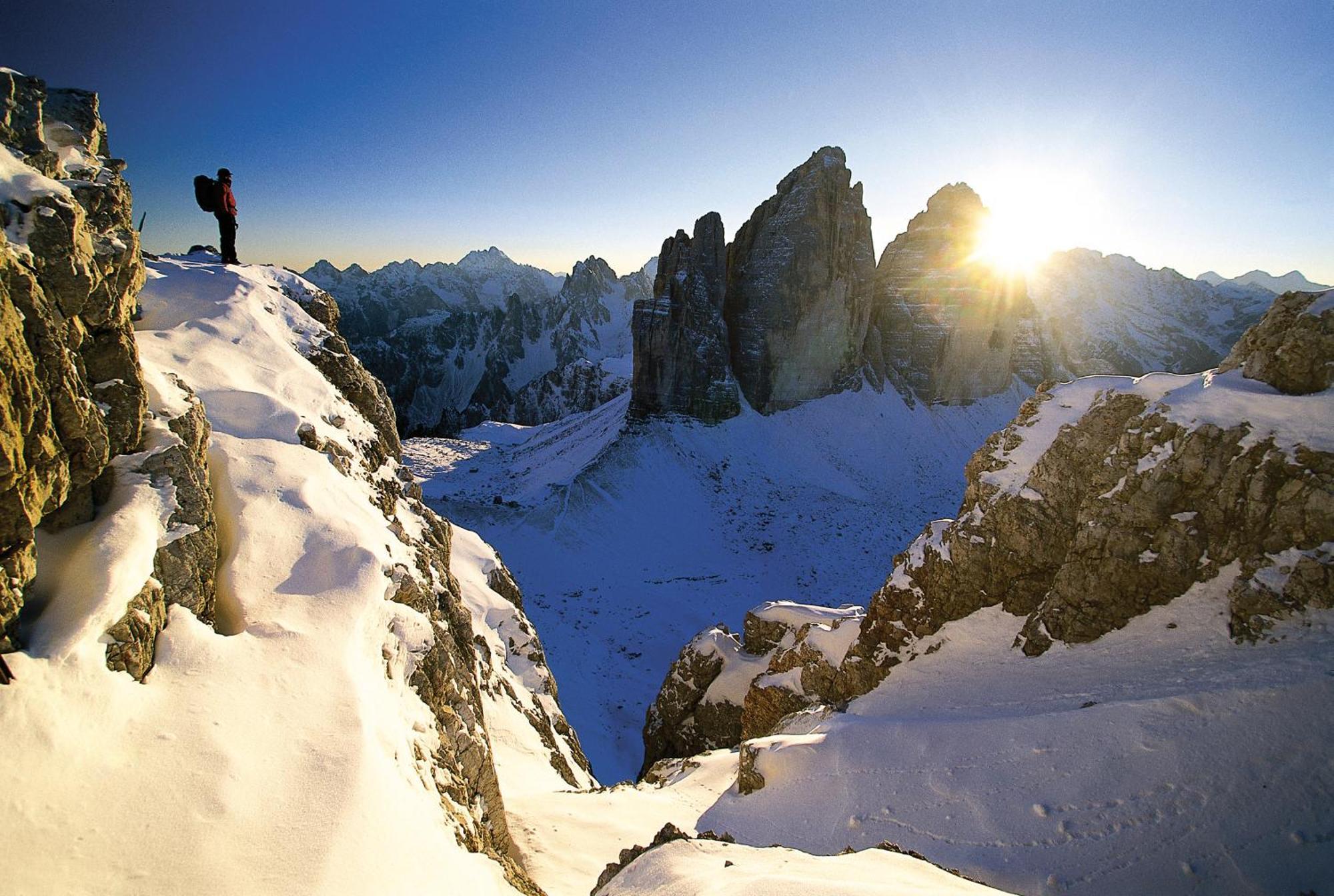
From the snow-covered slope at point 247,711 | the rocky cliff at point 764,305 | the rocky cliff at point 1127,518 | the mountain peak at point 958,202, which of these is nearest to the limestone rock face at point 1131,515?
the rocky cliff at point 1127,518

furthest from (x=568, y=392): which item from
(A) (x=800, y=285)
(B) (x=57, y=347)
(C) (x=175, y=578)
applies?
(B) (x=57, y=347)

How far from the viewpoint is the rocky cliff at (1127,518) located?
8.11 metres

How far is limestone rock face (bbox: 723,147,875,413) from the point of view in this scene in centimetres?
3875

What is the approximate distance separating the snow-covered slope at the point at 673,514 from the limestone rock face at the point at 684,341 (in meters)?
1.77

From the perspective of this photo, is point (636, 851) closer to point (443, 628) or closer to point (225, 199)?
point (443, 628)

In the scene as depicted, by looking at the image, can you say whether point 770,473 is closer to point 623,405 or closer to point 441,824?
point 623,405

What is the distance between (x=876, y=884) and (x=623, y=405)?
129ft

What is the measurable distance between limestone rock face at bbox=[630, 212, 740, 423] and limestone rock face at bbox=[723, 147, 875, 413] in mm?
2814

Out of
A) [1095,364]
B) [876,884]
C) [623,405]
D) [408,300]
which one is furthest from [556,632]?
[408,300]

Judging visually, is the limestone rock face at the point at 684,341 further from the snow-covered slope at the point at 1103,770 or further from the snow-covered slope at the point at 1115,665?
the snow-covered slope at the point at 1103,770

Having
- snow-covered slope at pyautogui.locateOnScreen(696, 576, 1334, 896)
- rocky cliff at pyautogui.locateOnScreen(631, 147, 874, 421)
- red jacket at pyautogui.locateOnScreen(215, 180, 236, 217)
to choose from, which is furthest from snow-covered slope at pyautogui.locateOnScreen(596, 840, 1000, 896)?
rocky cliff at pyautogui.locateOnScreen(631, 147, 874, 421)

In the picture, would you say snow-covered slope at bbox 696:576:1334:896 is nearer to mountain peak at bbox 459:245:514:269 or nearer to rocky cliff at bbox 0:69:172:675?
rocky cliff at bbox 0:69:172:675

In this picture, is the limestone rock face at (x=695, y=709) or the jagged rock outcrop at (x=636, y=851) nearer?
the jagged rock outcrop at (x=636, y=851)

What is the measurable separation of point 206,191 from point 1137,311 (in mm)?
132392
